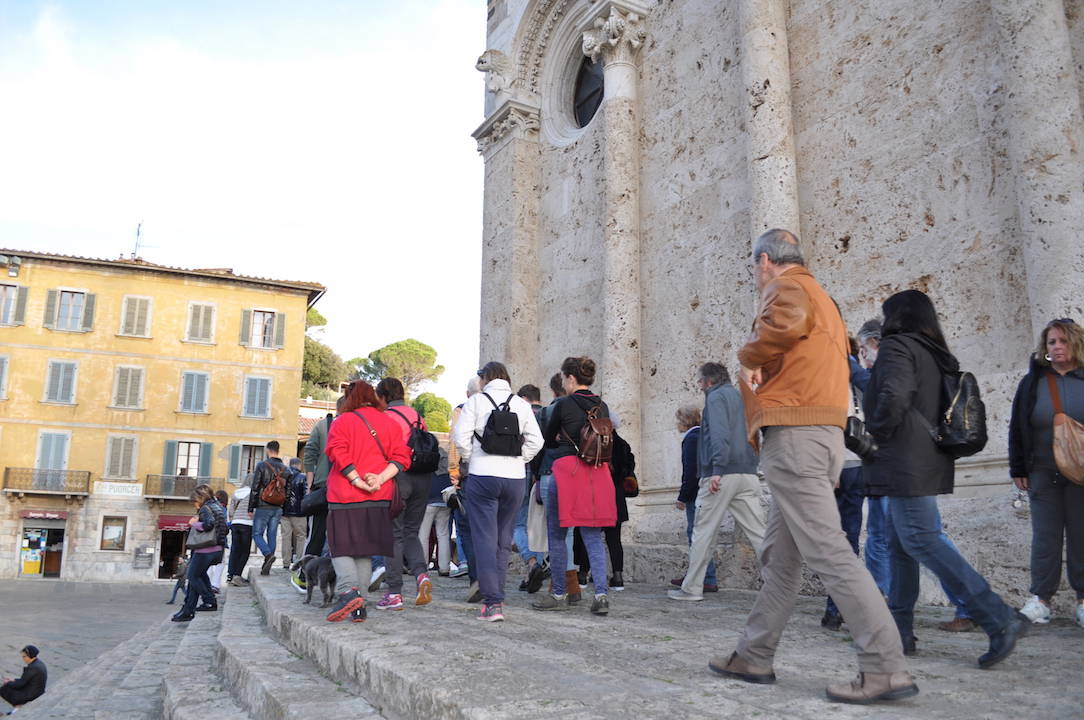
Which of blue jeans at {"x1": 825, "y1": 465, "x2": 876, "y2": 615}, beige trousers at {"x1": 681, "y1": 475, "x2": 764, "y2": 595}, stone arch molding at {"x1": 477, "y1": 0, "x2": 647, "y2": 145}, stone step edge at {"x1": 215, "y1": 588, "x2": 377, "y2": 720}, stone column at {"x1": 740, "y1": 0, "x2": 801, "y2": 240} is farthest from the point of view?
stone arch molding at {"x1": 477, "y1": 0, "x2": 647, "y2": 145}

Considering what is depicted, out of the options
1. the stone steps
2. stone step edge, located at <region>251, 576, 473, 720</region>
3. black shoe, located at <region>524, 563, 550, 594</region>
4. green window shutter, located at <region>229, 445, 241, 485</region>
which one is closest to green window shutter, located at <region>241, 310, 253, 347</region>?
green window shutter, located at <region>229, 445, 241, 485</region>

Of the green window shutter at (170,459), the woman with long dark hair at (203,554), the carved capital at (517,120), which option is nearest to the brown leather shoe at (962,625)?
the woman with long dark hair at (203,554)

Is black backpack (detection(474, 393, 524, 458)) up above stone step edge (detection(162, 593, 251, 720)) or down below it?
above

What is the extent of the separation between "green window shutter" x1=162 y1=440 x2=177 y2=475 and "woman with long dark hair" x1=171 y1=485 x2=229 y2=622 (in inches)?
922

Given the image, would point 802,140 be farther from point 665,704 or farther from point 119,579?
point 119,579

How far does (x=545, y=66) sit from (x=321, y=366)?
36.8 metres

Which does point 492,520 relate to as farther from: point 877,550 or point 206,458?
point 206,458

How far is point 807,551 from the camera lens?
2.78m

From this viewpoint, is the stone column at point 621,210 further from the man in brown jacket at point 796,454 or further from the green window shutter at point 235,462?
the green window shutter at point 235,462

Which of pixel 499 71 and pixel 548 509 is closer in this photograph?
pixel 548 509

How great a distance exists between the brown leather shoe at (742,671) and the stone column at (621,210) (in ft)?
19.1

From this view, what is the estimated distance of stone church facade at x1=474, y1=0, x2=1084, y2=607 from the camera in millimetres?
5258

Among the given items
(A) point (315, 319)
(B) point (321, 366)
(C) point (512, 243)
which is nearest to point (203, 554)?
(C) point (512, 243)

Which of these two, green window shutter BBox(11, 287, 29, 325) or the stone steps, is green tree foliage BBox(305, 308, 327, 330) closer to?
green window shutter BBox(11, 287, 29, 325)
